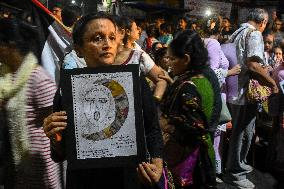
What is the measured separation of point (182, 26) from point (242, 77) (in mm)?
2701

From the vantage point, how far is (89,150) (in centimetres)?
193

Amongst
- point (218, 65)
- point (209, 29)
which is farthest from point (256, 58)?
point (209, 29)

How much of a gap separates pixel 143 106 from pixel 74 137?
397 millimetres

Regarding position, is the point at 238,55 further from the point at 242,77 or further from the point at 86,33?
the point at 86,33

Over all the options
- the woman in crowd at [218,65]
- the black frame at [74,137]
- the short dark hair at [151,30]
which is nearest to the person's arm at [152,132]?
the black frame at [74,137]

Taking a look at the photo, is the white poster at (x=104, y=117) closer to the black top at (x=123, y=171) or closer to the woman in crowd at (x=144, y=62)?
the black top at (x=123, y=171)

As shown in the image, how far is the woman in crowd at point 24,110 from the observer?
2.49 m

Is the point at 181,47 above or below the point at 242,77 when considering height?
above

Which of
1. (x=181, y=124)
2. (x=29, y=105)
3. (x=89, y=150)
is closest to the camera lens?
(x=89, y=150)

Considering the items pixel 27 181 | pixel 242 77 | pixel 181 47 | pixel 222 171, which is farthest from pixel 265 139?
pixel 27 181

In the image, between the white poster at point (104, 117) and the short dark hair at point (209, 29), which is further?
the short dark hair at point (209, 29)

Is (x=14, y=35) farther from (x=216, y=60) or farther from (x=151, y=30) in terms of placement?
(x=151, y=30)

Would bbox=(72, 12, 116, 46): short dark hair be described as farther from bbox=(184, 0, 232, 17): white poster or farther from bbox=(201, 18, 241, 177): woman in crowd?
bbox=(184, 0, 232, 17): white poster

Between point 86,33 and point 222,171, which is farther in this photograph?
point 222,171
